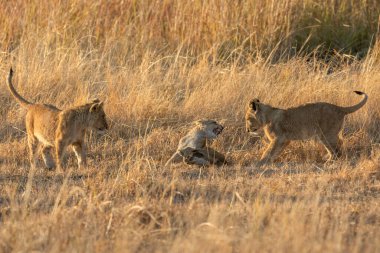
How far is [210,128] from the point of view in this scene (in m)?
8.35

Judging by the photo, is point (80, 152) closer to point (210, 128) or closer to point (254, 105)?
point (210, 128)

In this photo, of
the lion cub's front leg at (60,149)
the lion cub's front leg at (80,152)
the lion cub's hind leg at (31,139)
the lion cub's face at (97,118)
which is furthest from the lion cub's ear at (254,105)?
the lion cub's hind leg at (31,139)

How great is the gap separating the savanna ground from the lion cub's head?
1.17 feet

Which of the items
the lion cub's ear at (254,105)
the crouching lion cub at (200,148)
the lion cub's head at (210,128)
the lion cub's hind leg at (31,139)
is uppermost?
the lion cub's ear at (254,105)

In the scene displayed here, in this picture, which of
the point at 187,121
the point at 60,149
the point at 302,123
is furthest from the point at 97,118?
the point at 302,123

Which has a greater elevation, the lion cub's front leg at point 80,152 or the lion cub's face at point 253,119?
the lion cub's face at point 253,119

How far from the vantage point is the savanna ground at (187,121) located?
5621mm

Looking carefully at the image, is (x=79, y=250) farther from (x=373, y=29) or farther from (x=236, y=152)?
(x=373, y=29)

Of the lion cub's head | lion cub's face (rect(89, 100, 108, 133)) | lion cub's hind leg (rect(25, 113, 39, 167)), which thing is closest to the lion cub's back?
the lion cub's head

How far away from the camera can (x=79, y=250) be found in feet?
17.1

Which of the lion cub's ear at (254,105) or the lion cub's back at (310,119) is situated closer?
the lion cub's back at (310,119)

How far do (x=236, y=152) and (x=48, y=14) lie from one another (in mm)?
4276

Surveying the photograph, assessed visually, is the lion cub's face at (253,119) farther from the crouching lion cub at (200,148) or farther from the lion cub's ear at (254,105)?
the crouching lion cub at (200,148)

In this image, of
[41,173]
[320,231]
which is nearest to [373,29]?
[41,173]
